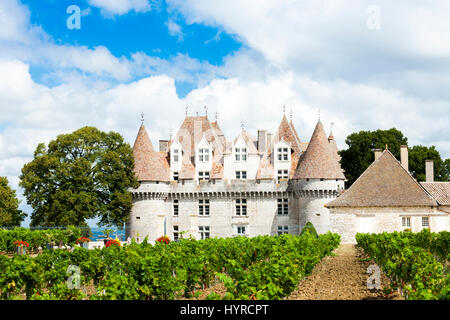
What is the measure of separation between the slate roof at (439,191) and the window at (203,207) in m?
18.6

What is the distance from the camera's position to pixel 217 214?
165 ft

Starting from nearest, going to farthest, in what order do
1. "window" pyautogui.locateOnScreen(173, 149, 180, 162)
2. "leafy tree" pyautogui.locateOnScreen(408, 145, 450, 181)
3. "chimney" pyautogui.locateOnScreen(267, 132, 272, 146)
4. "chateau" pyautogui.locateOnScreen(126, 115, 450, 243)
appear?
"chateau" pyautogui.locateOnScreen(126, 115, 450, 243), "window" pyautogui.locateOnScreen(173, 149, 180, 162), "chimney" pyautogui.locateOnScreen(267, 132, 272, 146), "leafy tree" pyautogui.locateOnScreen(408, 145, 450, 181)

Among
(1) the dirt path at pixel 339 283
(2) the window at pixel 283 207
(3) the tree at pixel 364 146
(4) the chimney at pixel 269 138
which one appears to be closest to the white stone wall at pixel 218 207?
(2) the window at pixel 283 207

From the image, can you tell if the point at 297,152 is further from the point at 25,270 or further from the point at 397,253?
the point at 25,270

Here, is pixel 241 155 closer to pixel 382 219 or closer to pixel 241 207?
pixel 241 207

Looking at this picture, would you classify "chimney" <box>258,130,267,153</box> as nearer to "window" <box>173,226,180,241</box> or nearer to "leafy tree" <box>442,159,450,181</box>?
"window" <box>173,226,180,241</box>

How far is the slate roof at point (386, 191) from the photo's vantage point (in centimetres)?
4006

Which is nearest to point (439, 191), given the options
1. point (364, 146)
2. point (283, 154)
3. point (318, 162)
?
point (318, 162)

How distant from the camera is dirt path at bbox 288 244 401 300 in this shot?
51.7ft

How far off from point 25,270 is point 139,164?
34.3 meters

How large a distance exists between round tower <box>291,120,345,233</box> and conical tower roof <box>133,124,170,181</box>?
11787 millimetres

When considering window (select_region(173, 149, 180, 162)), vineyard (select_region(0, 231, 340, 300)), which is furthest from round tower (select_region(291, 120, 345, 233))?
vineyard (select_region(0, 231, 340, 300))

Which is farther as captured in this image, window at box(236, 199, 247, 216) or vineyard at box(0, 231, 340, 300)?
window at box(236, 199, 247, 216)

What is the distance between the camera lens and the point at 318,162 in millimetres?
47406
